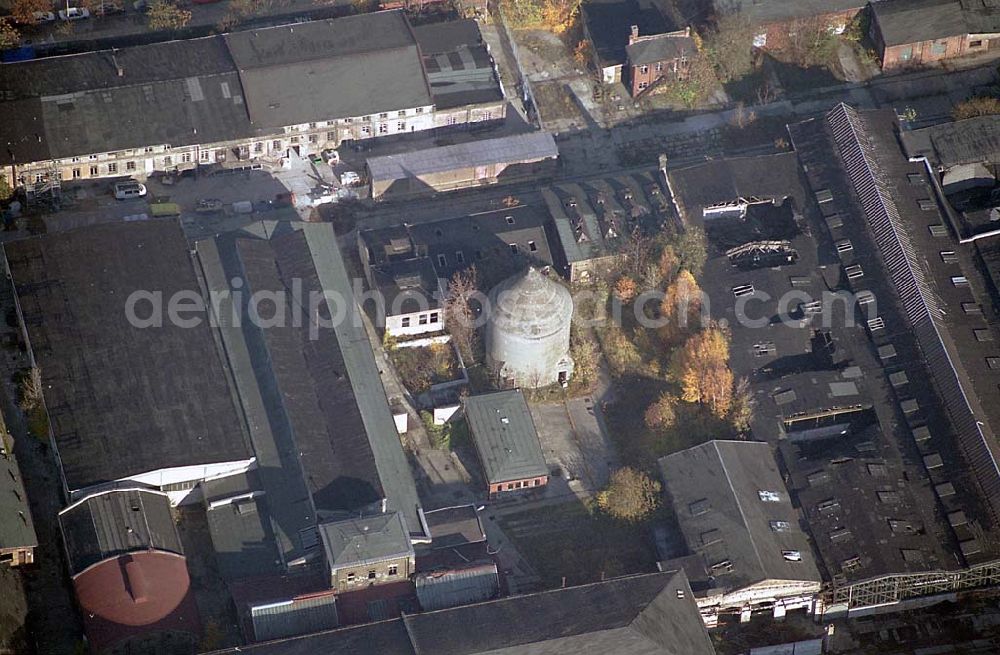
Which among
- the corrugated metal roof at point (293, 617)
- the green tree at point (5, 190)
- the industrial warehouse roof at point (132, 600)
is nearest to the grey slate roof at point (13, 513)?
the industrial warehouse roof at point (132, 600)

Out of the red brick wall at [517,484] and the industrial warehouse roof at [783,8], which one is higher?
the industrial warehouse roof at [783,8]

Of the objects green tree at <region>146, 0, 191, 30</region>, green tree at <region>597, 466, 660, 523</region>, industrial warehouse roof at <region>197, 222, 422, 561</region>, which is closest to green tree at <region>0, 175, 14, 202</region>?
industrial warehouse roof at <region>197, 222, 422, 561</region>

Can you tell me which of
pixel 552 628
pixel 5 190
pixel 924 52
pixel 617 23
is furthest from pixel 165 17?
pixel 552 628

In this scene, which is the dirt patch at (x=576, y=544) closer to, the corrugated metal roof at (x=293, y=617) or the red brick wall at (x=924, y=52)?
the corrugated metal roof at (x=293, y=617)

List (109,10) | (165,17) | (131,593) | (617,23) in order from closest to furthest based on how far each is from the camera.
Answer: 1. (131,593)
2. (165,17)
3. (109,10)
4. (617,23)

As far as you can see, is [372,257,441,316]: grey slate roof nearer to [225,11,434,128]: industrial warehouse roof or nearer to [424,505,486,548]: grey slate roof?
[225,11,434,128]: industrial warehouse roof

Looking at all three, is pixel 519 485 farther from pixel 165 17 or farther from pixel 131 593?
pixel 165 17

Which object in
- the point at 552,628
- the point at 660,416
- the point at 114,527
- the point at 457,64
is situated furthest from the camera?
the point at 457,64
